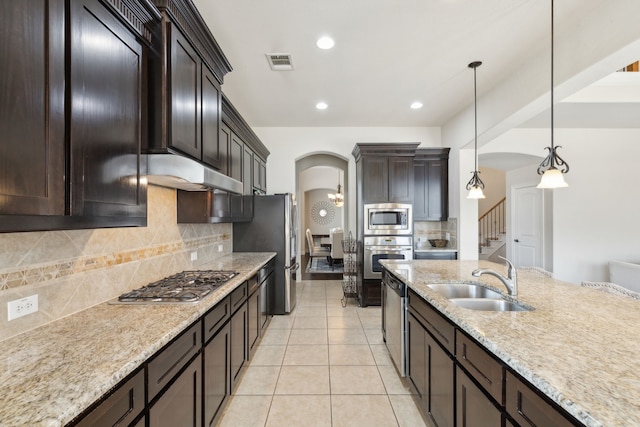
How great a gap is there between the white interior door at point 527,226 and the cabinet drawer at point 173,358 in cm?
618

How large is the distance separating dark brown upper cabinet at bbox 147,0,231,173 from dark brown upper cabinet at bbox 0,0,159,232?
11 cm

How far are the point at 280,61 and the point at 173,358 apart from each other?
9.41 ft

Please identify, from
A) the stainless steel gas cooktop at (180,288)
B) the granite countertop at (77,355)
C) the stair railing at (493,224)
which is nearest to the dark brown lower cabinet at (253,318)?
the stainless steel gas cooktop at (180,288)

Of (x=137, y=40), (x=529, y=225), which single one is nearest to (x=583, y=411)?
(x=137, y=40)

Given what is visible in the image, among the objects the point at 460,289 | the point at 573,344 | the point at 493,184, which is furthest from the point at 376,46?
the point at 493,184

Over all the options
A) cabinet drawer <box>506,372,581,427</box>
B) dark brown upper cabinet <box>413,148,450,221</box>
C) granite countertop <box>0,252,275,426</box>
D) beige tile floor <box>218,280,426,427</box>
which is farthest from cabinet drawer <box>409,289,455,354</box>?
dark brown upper cabinet <box>413,148,450,221</box>

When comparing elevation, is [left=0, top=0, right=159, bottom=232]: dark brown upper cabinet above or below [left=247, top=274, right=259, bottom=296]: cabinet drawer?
above

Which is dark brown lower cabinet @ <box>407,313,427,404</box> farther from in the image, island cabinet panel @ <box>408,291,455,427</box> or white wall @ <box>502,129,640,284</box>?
white wall @ <box>502,129,640,284</box>

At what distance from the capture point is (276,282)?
4.02 m

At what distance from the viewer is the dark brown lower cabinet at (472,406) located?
117cm

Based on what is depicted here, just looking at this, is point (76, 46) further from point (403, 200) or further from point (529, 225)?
point (529, 225)

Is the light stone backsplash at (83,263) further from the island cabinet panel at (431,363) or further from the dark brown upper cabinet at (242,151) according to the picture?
the island cabinet panel at (431,363)

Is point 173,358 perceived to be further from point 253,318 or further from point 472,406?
point 253,318

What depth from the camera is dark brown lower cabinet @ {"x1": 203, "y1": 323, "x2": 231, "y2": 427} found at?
169 cm
